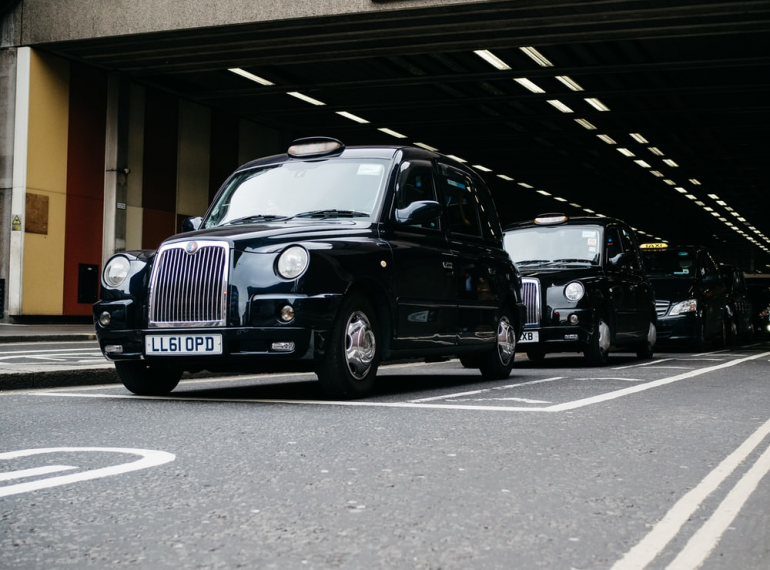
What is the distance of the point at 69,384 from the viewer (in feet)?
30.5

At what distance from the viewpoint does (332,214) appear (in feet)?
27.2

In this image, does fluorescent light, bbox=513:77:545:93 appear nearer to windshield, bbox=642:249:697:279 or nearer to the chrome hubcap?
windshield, bbox=642:249:697:279

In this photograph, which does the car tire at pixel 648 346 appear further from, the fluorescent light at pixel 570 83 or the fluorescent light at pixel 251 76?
the fluorescent light at pixel 251 76

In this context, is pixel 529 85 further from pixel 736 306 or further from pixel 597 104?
pixel 736 306

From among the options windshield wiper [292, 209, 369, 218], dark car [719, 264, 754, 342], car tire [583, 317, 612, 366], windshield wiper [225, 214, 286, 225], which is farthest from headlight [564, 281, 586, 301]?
dark car [719, 264, 754, 342]

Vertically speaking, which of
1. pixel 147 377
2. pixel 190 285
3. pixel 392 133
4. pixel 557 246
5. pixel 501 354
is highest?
pixel 392 133

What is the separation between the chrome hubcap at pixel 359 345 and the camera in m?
7.70

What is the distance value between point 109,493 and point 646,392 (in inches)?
224

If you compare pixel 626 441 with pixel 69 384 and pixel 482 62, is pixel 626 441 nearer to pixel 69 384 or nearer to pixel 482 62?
pixel 69 384

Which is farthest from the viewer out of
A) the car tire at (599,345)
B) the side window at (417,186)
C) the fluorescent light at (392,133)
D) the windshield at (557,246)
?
the fluorescent light at (392,133)

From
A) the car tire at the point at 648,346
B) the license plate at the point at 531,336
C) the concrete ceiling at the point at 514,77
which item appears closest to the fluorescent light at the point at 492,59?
the concrete ceiling at the point at 514,77

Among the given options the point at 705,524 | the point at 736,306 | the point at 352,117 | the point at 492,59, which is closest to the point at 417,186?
the point at 705,524

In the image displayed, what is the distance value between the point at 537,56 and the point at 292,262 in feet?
56.4

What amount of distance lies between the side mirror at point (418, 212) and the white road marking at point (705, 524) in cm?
367
